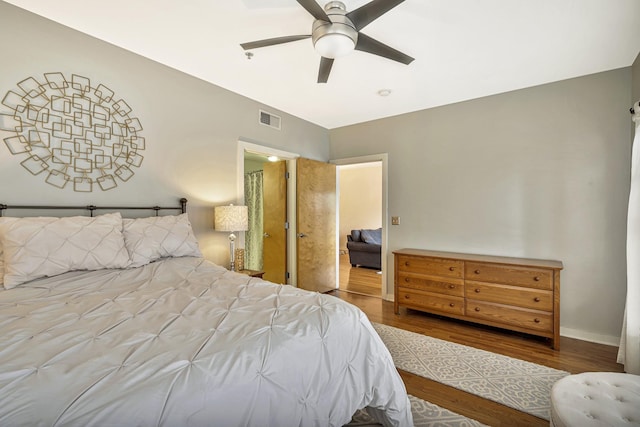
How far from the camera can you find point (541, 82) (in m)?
2.94

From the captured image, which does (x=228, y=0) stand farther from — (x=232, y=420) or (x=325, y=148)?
(x=325, y=148)

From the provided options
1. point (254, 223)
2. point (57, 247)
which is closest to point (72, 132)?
point (57, 247)

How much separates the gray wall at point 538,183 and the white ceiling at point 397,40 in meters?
0.30

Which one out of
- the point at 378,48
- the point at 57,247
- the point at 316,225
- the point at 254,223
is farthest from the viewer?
the point at 254,223

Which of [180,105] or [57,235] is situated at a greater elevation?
[180,105]

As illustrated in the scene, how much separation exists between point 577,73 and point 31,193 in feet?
15.7

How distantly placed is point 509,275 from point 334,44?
106 inches

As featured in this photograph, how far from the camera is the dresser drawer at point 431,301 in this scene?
3117mm

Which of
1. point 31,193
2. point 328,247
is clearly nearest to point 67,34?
point 31,193

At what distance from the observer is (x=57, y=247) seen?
67.8 inches

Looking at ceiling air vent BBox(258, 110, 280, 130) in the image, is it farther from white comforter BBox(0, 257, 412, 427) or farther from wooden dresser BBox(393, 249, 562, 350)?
white comforter BBox(0, 257, 412, 427)

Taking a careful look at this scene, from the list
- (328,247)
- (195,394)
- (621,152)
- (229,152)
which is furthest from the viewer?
(328,247)

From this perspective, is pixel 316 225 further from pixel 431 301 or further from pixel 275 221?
pixel 431 301

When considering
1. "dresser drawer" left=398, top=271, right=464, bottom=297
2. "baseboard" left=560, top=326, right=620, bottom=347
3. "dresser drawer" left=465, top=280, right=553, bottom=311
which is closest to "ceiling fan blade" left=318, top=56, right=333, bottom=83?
"dresser drawer" left=398, top=271, right=464, bottom=297
